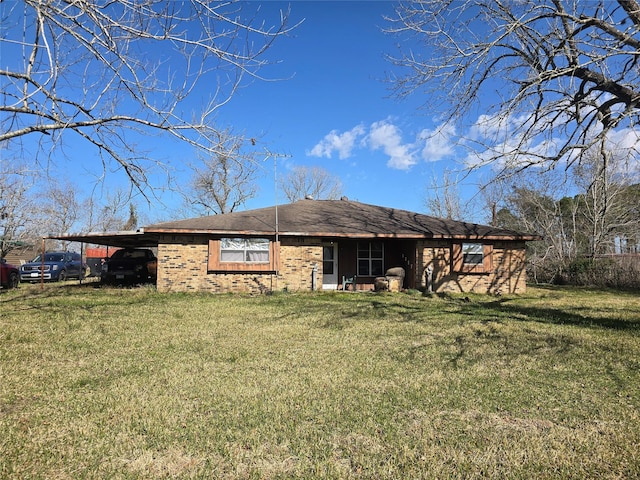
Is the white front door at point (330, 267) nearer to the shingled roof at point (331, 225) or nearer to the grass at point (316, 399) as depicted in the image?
the shingled roof at point (331, 225)

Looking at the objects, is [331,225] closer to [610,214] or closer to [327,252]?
[327,252]

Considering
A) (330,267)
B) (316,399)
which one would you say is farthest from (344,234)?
(316,399)

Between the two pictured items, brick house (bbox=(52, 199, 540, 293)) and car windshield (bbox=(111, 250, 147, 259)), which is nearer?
brick house (bbox=(52, 199, 540, 293))

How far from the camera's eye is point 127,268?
16250mm

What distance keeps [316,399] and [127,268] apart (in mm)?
14608

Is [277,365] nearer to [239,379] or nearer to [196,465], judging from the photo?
Result: [239,379]

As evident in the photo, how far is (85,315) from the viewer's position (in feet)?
29.4

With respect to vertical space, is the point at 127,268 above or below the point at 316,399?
above

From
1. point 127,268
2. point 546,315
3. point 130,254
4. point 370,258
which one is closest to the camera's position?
point 546,315

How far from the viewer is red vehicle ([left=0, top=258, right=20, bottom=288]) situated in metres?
15.0

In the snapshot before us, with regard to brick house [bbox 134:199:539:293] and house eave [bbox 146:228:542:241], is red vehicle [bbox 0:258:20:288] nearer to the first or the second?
brick house [bbox 134:199:539:293]

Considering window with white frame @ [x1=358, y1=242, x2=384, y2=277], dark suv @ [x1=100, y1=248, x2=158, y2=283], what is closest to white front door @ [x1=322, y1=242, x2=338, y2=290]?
window with white frame @ [x1=358, y1=242, x2=384, y2=277]

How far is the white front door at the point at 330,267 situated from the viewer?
1588 cm

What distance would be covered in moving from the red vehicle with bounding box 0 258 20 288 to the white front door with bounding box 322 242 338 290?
40.6 ft
